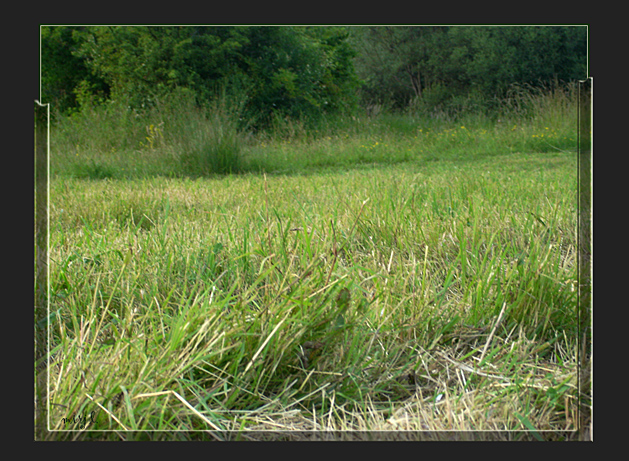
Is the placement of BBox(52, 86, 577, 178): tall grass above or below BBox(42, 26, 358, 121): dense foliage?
below

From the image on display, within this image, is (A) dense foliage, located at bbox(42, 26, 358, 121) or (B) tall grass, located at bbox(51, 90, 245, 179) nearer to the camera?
(B) tall grass, located at bbox(51, 90, 245, 179)

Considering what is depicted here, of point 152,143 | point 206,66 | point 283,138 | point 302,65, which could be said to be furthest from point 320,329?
point 302,65

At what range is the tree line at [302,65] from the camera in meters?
6.82

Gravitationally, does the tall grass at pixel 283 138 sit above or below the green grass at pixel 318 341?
above

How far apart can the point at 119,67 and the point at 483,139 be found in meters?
5.36

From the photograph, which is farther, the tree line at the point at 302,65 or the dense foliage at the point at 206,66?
the tree line at the point at 302,65

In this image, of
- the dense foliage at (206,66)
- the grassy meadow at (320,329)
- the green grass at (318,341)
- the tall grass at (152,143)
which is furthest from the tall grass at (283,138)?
the green grass at (318,341)

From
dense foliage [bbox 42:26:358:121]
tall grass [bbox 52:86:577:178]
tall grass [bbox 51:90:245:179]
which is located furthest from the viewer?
dense foliage [bbox 42:26:358:121]

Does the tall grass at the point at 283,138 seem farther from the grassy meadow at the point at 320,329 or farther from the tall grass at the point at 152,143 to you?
the grassy meadow at the point at 320,329

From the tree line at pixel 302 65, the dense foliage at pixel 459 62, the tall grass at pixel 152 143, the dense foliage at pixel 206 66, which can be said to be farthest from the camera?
the dense foliage at pixel 459 62

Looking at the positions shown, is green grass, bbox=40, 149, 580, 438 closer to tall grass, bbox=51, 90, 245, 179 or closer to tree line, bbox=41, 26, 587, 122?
tall grass, bbox=51, 90, 245, 179

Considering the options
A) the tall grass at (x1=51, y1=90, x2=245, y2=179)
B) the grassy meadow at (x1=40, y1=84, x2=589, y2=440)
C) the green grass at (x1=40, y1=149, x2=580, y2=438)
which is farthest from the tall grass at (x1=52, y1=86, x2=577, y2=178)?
the green grass at (x1=40, y1=149, x2=580, y2=438)

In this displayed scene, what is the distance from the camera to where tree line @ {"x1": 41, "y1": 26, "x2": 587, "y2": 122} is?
6.82 meters

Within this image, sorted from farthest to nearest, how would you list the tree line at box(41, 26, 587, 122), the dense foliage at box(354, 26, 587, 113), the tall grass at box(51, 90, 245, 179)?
the dense foliage at box(354, 26, 587, 113) < the tree line at box(41, 26, 587, 122) < the tall grass at box(51, 90, 245, 179)
